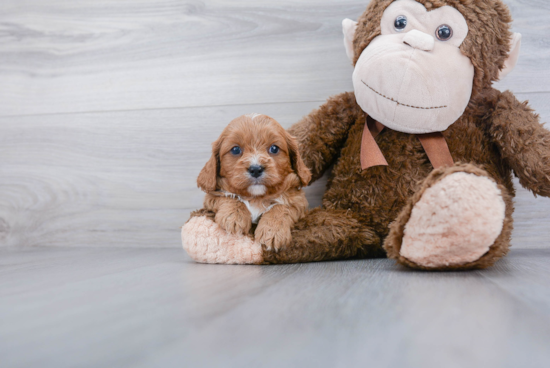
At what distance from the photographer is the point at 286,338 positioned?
1.59 feet

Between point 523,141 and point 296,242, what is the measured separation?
602mm

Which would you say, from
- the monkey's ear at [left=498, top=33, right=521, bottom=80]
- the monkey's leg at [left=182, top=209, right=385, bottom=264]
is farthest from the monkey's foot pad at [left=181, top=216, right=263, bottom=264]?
the monkey's ear at [left=498, top=33, right=521, bottom=80]

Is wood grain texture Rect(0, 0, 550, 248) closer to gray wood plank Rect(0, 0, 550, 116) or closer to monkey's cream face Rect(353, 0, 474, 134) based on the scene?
gray wood plank Rect(0, 0, 550, 116)

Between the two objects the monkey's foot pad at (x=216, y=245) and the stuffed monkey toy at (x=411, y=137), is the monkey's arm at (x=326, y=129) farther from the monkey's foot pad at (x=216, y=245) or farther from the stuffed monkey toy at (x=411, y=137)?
the monkey's foot pad at (x=216, y=245)

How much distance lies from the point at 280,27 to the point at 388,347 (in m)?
1.15

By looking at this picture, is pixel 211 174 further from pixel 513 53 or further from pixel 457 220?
pixel 513 53

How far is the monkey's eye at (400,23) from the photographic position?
3.20 ft

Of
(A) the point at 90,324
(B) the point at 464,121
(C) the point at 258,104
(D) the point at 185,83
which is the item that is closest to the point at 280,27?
(C) the point at 258,104

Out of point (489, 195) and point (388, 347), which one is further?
point (489, 195)

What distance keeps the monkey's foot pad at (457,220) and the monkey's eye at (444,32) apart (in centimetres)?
37

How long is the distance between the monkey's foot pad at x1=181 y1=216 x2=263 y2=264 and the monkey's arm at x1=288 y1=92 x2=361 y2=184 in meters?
0.32

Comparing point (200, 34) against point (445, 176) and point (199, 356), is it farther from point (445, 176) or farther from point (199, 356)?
point (199, 356)

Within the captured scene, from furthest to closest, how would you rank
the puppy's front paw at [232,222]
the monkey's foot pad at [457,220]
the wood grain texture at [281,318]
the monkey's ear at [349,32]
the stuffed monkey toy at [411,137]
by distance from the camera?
the monkey's ear at [349,32]
the puppy's front paw at [232,222]
the stuffed monkey toy at [411,137]
the monkey's foot pad at [457,220]
the wood grain texture at [281,318]

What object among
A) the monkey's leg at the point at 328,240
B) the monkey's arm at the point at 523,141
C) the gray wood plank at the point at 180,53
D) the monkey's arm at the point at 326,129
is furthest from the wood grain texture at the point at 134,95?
the monkey's arm at the point at 523,141
